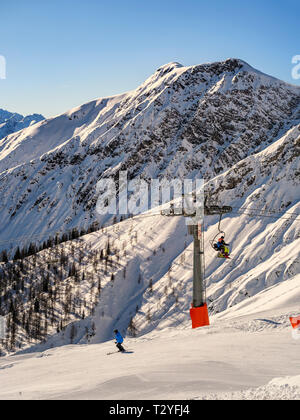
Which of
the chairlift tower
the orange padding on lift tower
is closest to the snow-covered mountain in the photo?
the orange padding on lift tower

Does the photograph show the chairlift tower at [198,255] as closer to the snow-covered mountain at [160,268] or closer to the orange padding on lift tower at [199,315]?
the orange padding on lift tower at [199,315]

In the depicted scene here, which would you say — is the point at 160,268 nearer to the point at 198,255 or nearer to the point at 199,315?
the point at 199,315

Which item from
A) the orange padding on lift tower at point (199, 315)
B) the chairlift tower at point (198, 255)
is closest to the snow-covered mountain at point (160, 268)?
the orange padding on lift tower at point (199, 315)

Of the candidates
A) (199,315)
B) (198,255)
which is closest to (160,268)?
(199,315)

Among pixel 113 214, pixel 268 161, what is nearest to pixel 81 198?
pixel 113 214

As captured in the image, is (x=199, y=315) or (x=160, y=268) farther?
(x=160, y=268)

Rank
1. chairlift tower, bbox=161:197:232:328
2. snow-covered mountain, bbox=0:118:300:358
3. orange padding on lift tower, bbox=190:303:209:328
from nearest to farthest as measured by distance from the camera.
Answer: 1. chairlift tower, bbox=161:197:232:328
2. orange padding on lift tower, bbox=190:303:209:328
3. snow-covered mountain, bbox=0:118:300:358

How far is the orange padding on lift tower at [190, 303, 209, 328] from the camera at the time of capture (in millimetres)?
23500

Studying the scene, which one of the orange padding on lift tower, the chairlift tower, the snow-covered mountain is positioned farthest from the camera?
the snow-covered mountain

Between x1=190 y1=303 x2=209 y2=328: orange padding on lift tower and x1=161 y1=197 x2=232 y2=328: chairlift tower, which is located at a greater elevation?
x1=161 y1=197 x2=232 y2=328: chairlift tower

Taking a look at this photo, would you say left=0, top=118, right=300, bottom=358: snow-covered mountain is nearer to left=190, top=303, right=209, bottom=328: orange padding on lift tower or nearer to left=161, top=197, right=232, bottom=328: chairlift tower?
left=190, top=303, right=209, bottom=328: orange padding on lift tower

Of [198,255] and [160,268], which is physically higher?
[198,255]

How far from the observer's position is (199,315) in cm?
2366
